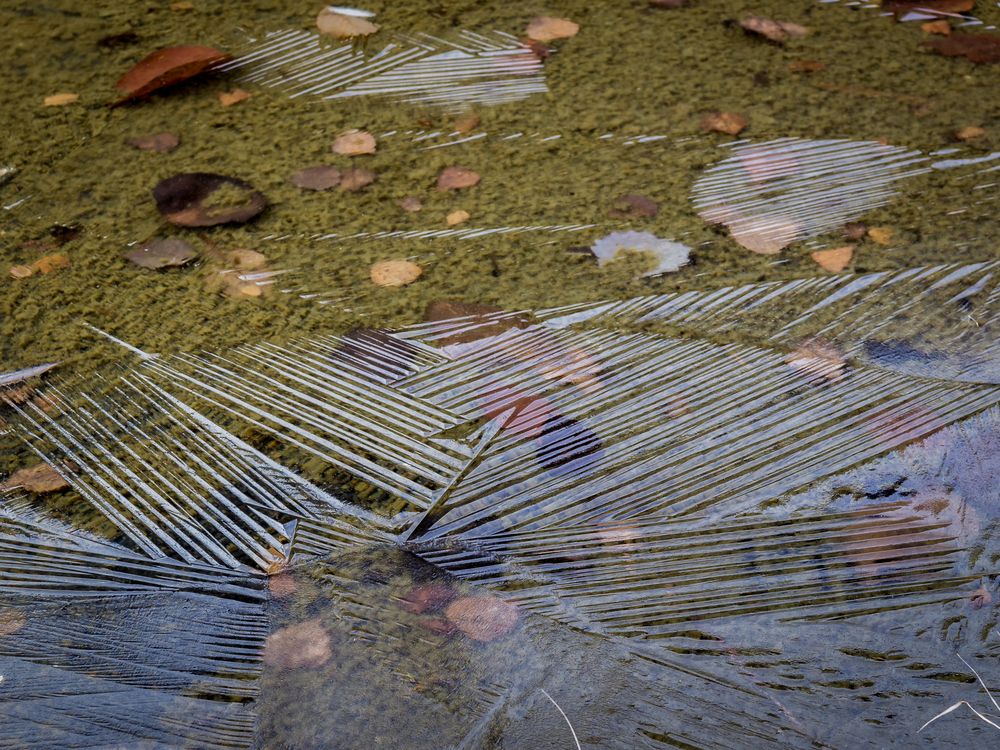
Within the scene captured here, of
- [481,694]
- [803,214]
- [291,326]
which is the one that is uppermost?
[803,214]

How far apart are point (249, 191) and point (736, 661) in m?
1.20

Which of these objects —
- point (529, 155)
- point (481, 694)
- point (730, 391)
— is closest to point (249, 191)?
point (529, 155)

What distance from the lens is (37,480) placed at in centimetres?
121

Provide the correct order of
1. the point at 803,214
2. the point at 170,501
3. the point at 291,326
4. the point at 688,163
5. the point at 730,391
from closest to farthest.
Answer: the point at 170,501, the point at 730,391, the point at 291,326, the point at 803,214, the point at 688,163

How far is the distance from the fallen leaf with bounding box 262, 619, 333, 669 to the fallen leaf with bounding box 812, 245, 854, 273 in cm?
100

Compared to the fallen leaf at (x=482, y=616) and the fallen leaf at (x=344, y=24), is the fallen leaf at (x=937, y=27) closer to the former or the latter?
the fallen leaf at (x=344, y=24)

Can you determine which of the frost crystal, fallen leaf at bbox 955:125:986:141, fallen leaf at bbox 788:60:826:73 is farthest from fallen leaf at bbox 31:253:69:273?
fallen leaf at bbox 955:125:986:141

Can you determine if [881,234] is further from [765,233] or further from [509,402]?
[509,402]

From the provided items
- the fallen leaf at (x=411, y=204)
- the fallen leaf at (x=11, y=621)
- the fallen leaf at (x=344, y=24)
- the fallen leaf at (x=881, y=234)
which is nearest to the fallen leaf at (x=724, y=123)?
the fallen leaf at (x=881, y=234)

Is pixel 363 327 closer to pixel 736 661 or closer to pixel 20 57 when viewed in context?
pixel 736 661

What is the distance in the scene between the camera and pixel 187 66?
2.02m

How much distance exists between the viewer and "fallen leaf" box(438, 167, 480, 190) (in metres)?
1.74

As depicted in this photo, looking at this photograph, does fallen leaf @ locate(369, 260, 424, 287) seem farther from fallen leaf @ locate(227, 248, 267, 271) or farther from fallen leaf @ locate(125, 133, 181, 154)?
fallen leaf @ locate(125, 133, 181, 154)

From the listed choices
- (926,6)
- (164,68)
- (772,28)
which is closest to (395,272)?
(164,68)
